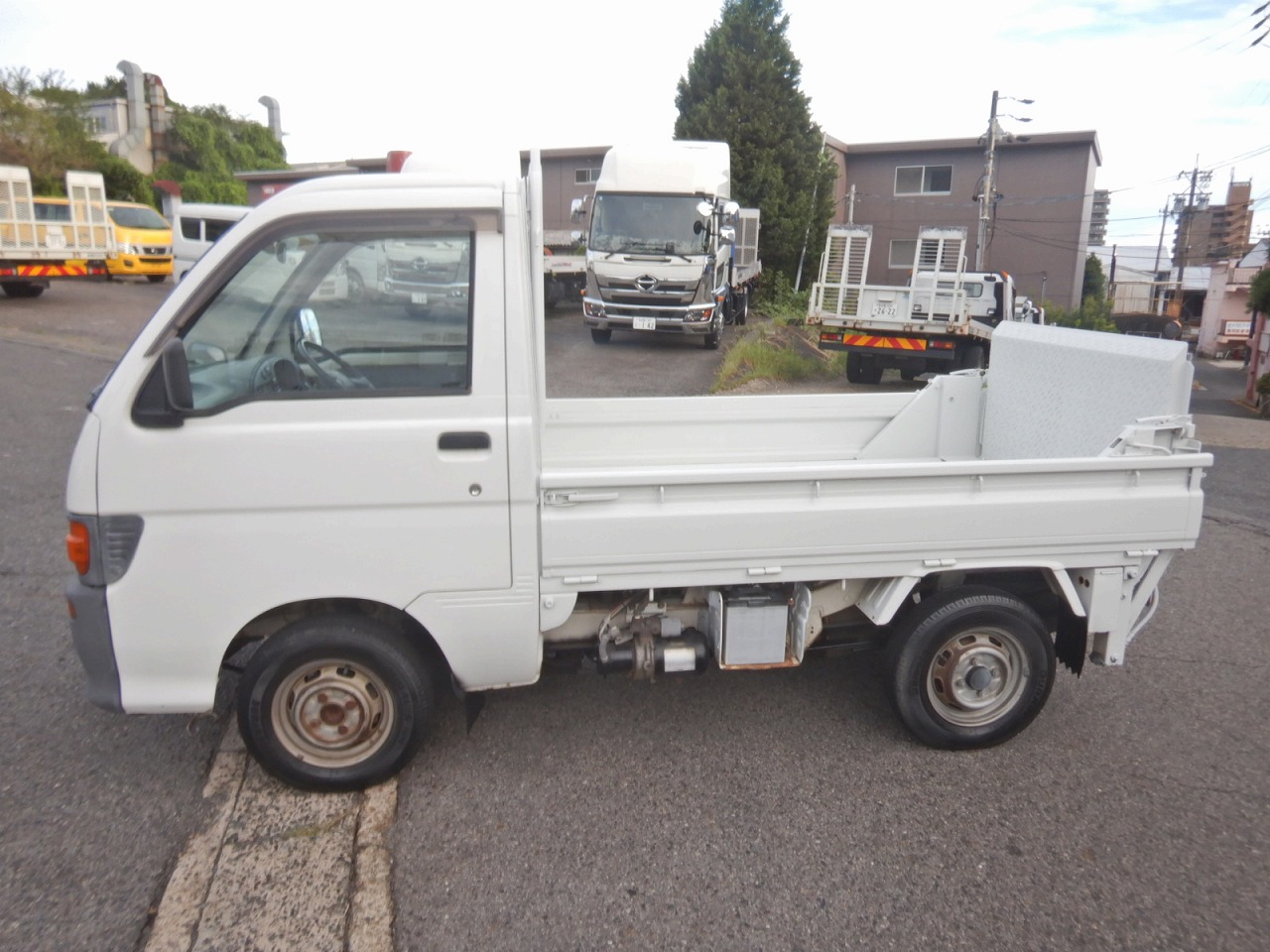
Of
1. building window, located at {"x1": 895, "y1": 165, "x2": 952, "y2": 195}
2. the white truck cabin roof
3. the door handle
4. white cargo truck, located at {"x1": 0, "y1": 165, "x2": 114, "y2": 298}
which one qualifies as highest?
building window, located at {"x1": 895, "y1": 165, "x2": 952, "y2": 195}

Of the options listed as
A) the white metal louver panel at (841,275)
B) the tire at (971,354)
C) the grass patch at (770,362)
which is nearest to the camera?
the grass patch at (770,362)

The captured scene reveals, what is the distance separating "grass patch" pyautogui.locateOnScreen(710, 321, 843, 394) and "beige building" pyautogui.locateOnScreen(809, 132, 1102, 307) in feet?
46.9

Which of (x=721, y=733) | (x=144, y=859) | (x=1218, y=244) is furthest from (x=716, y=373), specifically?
(x=1218, y=244)

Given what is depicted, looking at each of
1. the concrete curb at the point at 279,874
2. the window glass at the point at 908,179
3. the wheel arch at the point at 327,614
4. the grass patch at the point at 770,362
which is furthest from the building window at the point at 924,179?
the concrete curb at the point at 279,874

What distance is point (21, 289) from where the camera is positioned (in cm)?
2028

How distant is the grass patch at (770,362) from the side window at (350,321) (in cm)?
1045

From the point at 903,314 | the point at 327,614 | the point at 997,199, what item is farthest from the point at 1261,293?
the point at 327,614

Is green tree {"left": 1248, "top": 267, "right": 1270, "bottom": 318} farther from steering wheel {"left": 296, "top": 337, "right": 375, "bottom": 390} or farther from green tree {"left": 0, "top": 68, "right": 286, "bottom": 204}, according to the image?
green tree {"left": 0, "top": 68, "right": 286, "bottom": 204}

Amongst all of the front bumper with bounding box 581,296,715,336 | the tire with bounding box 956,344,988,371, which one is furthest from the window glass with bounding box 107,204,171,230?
the tire with bounding box 956,344,988,371

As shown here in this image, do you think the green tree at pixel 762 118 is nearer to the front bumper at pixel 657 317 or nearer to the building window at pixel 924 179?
the building window at pixel 924 179

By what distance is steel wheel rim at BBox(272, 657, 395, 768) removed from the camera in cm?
367

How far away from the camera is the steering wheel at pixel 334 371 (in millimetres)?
3520

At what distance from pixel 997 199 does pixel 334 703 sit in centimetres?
3294

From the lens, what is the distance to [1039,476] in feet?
12.6
